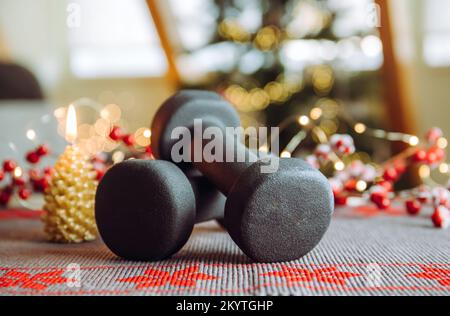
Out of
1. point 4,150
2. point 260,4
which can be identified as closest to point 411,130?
point 260,4

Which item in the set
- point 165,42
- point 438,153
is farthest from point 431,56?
point 438,153

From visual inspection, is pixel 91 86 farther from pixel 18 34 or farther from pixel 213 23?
pixel 213 23

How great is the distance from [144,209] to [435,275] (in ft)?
1.36

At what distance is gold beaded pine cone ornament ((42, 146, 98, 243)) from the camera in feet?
3.46

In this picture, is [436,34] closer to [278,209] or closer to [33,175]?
[33,175]

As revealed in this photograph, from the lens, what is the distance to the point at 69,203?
3.46 ft

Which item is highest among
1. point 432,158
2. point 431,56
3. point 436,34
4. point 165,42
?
point 165,42

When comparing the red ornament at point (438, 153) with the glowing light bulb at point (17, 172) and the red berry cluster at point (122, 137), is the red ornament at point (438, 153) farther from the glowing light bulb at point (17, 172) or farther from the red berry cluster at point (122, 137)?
the glowing light bulb at point (17, 172)

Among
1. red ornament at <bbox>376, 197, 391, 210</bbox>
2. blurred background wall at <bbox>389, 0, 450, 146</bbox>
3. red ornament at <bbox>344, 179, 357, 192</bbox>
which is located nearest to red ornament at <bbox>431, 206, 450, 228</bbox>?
red ornament at <bbox>376, 197, 391, 210</bbox>

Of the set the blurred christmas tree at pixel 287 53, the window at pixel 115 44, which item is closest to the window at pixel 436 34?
the blurred christmas tree at pixel 287 53

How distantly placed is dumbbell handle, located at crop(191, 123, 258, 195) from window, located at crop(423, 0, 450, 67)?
98.1 inches

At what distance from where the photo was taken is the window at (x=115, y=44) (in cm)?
385

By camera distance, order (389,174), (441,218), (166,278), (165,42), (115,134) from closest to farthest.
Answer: (166,278)
(441,218)
(115,134)
(389,174)
(165,42)

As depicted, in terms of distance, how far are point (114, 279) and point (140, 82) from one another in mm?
3203
